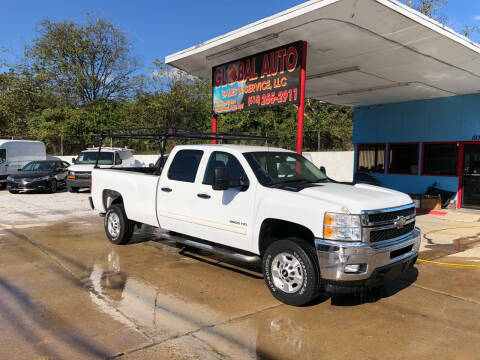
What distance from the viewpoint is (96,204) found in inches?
305

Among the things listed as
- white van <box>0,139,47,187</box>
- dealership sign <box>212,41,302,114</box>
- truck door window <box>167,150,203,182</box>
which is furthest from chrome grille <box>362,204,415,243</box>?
white van <box>0,139,47,187</box>


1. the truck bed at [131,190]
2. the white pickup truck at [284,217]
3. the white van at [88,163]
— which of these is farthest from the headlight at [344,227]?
the white van at [88,163]

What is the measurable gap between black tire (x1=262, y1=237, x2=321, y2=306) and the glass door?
10.0m

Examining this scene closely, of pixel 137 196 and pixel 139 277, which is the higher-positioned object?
pixel 137 196

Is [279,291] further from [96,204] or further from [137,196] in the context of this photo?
[96,204]

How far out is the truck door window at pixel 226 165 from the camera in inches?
203

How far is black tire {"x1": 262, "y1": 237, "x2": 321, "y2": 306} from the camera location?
414 cm

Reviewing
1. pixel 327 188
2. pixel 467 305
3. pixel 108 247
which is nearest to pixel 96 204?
pixel 108 247

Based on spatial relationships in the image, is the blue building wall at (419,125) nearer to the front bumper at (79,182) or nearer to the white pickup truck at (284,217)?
the white pickup truck at (284,217)

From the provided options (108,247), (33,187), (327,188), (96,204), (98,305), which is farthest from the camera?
(33,187)

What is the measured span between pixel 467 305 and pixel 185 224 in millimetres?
3815

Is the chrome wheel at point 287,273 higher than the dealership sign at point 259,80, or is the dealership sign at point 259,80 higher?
the dealership sign at point 259,80

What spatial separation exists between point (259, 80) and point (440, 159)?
7387mm

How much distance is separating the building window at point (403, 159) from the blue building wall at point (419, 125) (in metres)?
0.19
